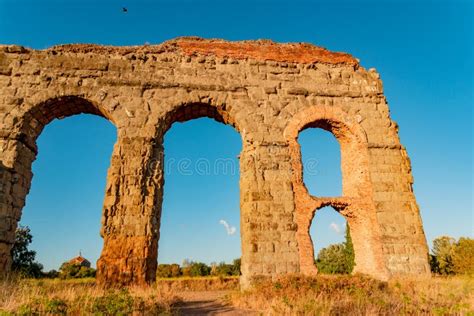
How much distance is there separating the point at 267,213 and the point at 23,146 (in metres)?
6.45

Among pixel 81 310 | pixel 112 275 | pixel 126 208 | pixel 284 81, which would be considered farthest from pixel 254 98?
pixel 81 310

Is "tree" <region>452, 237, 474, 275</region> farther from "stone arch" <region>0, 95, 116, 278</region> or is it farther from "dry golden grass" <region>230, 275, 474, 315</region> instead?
"stone arch" <region>0, 95, 116, 278</region>

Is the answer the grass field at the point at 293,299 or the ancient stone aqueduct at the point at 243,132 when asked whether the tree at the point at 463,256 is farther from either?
the grass field at the point at 293,299

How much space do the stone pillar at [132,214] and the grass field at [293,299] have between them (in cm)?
103

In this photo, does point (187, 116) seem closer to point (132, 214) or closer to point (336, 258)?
point (132, 214)

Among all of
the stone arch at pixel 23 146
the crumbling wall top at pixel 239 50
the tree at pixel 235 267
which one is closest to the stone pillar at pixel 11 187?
the stone arch at pixel 23 146

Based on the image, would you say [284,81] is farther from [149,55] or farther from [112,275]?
[112,275]

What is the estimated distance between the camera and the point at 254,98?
9.19 metres

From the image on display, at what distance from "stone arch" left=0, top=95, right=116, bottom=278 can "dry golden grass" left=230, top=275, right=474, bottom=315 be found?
5.50 m

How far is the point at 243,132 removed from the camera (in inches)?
348

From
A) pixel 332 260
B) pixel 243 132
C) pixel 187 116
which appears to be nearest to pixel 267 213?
pixel 243 132

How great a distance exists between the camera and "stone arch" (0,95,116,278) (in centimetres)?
761

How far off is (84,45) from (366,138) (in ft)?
27.8

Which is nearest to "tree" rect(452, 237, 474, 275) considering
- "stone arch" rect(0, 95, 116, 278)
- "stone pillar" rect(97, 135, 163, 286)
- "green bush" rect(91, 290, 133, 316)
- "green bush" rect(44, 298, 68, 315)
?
"stone pillar" rect(97, 135, 163, 286)
